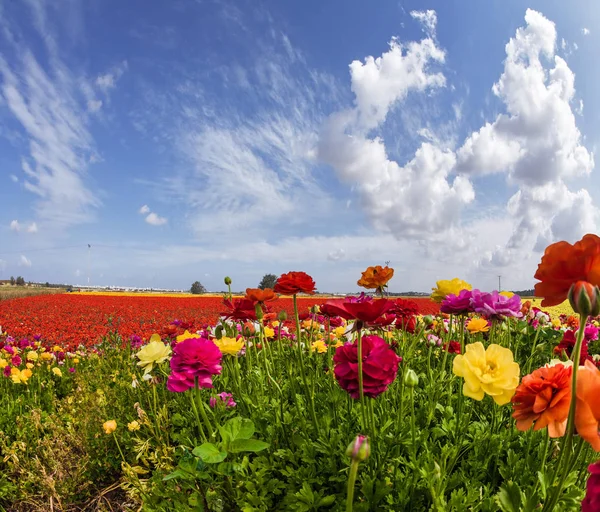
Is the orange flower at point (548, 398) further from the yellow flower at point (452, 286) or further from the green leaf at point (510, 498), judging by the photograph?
the yellow flower at point (452, 286)

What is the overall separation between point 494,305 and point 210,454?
4.80 feet

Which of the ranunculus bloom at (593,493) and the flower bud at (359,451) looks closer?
the ranunculus bloom at (593,493)

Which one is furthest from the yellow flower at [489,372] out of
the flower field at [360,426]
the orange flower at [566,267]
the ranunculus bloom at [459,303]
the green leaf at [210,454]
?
the green leaf at [210,454]

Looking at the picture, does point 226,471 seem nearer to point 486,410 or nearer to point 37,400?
point 486,410

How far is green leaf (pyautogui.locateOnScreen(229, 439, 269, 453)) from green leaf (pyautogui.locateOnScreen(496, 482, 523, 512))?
75 centimetres

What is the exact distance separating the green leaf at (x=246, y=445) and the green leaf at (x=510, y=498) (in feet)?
2.46

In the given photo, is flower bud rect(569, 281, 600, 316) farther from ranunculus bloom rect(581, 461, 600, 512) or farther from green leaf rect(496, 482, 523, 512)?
green leaf rect(496, 482, 523, 512)

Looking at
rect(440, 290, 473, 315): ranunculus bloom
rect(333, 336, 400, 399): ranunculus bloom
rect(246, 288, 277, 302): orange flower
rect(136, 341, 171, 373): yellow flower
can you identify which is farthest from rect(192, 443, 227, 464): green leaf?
rect(440, 290, 473, 315): ranunculus bloom

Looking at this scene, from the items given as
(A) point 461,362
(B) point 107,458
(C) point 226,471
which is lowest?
(B) point 107,458

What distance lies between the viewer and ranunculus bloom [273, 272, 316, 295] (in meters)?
2.13

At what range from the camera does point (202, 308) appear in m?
16.2

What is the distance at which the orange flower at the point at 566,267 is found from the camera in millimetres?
893

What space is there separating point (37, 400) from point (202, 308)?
11.6m

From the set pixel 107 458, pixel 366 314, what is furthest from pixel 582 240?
pixel 107 458
